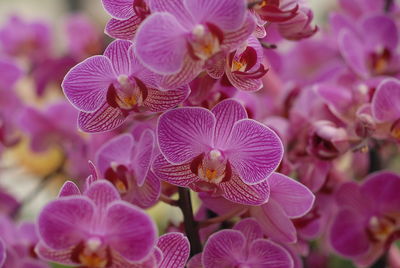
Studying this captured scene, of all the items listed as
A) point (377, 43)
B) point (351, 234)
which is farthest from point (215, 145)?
point (377, 43)

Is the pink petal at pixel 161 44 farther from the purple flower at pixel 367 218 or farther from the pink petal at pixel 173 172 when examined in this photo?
the purple flower at pixel 367 218

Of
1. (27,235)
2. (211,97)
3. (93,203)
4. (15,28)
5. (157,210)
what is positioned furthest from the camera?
(157,210)

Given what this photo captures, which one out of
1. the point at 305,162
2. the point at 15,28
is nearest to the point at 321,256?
the point at 305,162

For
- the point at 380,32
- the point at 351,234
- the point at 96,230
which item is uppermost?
the point at 96,230

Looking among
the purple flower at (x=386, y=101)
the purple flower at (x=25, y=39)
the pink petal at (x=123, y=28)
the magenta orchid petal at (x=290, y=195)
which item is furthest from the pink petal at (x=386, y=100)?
the purple flower at (x=25, y=39)

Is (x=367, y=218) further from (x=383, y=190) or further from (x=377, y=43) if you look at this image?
(x=377, y=43)

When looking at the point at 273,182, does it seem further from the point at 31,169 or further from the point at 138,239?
the point at 31,169

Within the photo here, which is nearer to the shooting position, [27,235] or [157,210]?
[27,235]
